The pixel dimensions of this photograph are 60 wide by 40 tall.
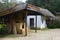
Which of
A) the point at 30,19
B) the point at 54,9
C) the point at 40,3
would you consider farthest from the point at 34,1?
the point at 30,19

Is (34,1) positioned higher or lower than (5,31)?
higher

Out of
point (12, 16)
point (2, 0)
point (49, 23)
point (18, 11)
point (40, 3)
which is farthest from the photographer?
point (2, 0)

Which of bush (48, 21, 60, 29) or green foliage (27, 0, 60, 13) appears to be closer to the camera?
bush (48, 21, 60, 29)

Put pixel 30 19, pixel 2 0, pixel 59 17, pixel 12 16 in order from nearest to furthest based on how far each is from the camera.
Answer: pixel 12 16, pixel 30 19, pixel 59 17, pixel 2 0

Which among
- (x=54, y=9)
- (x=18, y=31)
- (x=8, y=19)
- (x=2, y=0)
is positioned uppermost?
(x=2, y=0)

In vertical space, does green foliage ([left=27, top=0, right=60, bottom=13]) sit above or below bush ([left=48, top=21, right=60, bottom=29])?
above

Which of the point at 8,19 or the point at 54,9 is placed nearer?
the point at 8,19

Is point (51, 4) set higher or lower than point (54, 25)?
higher

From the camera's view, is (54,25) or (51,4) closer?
(54,25)

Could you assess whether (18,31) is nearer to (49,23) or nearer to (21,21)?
(21,21)

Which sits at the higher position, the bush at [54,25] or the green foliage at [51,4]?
the green foliage at [51,4]

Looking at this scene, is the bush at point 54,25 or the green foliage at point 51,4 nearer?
the bush at point 54,25

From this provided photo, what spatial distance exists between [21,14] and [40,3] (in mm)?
29264

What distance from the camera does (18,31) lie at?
24.8 metres
